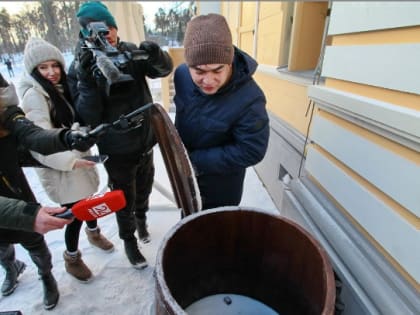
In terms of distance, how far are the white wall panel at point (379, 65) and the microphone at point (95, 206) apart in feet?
3.34

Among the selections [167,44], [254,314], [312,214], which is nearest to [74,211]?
[254,314]

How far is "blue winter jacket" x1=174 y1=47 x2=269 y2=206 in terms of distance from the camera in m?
1.07

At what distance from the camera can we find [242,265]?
1.12m

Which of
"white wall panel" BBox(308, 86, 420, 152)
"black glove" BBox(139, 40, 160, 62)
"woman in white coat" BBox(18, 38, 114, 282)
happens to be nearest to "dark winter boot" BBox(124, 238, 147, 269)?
"woman in white coat" BBox(18, 38, 114, 282)

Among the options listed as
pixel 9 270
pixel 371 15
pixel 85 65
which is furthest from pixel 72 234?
pixel 371 15

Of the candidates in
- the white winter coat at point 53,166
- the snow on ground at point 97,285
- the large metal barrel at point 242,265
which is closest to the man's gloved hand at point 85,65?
the white winter coat at point 53,166

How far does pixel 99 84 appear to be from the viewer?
1.14 m

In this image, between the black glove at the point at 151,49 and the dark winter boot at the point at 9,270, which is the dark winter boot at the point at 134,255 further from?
the black glove at the point at 151,49

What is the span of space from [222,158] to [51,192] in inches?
38.1

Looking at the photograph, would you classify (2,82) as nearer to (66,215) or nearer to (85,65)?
(85,65)

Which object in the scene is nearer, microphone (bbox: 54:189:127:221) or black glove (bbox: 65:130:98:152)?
microphone (bbox: 54:189:127:221)

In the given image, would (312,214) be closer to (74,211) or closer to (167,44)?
(74,211)

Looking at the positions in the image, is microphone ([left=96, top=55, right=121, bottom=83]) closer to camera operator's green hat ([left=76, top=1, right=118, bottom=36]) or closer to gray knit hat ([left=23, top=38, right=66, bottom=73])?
camera operator's green hat ([left=76, top=1, right=118, bottom=36])

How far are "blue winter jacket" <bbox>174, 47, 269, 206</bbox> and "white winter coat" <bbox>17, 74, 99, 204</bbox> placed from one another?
2.03ft
